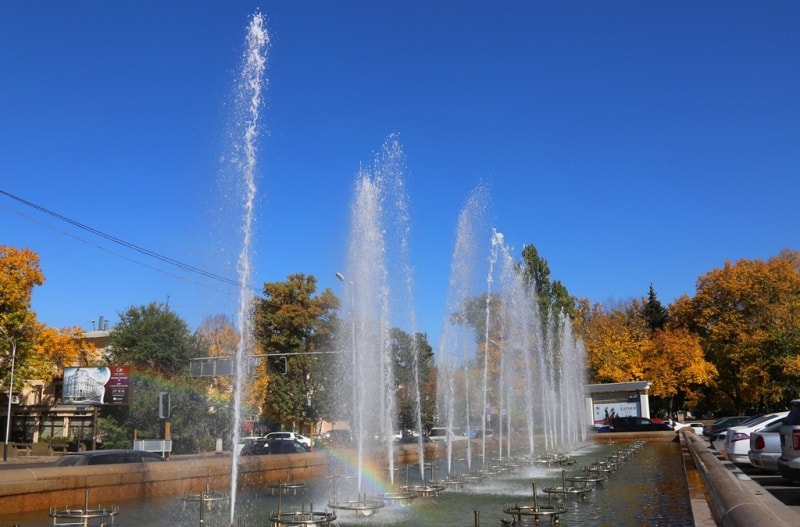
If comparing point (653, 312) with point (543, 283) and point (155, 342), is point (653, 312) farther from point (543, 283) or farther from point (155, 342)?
point (155, 342)

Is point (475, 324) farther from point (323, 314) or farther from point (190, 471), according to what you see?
point (323, 314)

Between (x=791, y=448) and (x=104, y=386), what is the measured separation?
3000cm

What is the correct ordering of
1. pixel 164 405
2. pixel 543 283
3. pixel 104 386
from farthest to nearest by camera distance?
1. pixel 543 283
2. pixel 104 386
3. pixel 164 405

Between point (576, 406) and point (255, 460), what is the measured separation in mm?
29972

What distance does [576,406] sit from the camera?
4269cm

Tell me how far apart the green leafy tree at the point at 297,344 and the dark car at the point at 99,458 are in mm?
30114

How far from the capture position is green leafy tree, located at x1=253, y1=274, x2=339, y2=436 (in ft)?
154

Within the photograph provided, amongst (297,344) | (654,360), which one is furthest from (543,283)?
(297,344)

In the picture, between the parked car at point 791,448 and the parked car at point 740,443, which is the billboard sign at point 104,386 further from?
the parked car at point 791,448

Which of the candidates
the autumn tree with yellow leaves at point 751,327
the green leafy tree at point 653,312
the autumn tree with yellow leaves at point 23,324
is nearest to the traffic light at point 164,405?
the autumn tree with yellow leaves at point 23,324

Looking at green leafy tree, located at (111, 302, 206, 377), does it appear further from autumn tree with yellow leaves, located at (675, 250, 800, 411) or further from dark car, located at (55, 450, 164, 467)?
autumn tree with yellow leaves, located at (675, 250, 800, 411)

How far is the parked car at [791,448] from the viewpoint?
10.0m

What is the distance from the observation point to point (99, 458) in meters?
14.0

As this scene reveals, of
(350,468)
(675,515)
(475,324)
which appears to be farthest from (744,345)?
(675,515)
